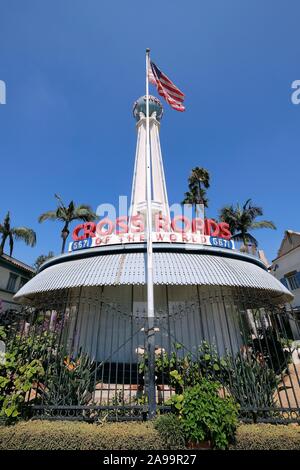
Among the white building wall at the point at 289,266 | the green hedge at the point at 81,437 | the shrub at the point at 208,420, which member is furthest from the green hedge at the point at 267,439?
the white building wall at the point at 289,266

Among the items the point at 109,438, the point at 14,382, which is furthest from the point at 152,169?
the point at 109,438

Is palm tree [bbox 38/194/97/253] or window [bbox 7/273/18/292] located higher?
palm tree [bbox 38/194/97/253]

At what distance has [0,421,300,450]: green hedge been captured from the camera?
417 cm

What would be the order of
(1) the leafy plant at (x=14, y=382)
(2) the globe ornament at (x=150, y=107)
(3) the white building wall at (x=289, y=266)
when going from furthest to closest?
(3) the white building wall at (x=289, y=266) < (2) the globe ornament at (x=150, y=107) < (1) the leafy plant at (x=14, y=382)

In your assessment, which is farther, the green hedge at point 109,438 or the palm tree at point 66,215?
the palm tree at point 66,215

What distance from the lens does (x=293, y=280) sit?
24.5 metres

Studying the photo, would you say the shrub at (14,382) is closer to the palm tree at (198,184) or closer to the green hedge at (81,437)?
the green hedge at (81,437)

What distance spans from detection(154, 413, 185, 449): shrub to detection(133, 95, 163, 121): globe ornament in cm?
1936

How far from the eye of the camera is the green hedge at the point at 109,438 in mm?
4172

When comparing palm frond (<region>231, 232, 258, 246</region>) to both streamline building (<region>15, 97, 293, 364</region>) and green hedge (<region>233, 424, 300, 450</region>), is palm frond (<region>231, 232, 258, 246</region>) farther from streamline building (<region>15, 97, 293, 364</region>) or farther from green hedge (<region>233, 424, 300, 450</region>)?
green hedge (<region>233, 424, 300, 450</region>)

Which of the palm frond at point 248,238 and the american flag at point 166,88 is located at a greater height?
the palm frond at point 248,238

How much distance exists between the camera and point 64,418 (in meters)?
5.15

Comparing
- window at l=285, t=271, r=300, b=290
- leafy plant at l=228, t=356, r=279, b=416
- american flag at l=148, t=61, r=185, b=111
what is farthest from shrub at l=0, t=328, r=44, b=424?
window at l=285, t=271, r=300, b=290

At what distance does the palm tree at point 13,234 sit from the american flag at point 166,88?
2221cm
